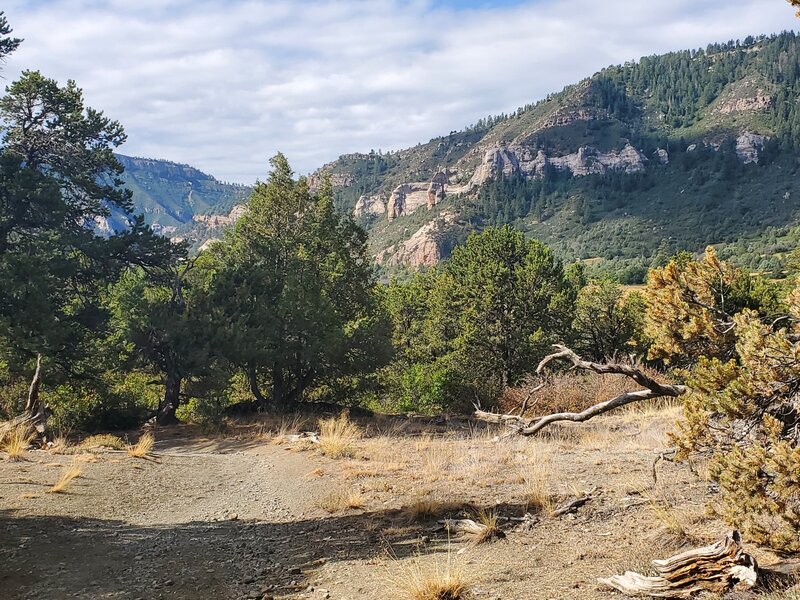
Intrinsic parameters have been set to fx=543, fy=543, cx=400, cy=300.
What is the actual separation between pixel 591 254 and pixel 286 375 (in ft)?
347

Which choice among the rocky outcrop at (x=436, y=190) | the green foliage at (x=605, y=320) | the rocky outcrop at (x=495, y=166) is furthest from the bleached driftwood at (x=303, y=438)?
the rocky outcrop at (x=436, y=190)

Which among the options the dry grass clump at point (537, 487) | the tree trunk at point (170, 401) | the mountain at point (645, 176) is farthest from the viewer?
the mountain at point (645, 176)

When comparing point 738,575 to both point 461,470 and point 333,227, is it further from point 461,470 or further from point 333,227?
point 333,227

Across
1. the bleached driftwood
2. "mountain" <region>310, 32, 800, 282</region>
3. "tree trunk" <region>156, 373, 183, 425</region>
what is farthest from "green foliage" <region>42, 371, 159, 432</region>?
"mountain" <region>310, 32, 800, 282</region>

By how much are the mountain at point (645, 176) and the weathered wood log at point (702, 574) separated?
82353 mm

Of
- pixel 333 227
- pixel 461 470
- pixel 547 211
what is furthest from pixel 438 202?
pixel 461 470

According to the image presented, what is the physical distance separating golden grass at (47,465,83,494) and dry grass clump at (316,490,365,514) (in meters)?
3.79

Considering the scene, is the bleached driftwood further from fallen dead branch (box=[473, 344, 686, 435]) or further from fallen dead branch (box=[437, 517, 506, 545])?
fallen dead branch (box=[473, 344, 686, 435])

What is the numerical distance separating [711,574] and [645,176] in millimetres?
164699

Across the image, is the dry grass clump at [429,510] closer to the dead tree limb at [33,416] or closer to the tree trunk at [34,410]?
the dead tree limb at [33,416]

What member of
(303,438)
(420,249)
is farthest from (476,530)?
(420,249)

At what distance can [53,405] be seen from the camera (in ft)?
56.3

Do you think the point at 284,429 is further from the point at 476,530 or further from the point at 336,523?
the point at 476,530

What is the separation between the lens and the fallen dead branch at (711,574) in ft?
12.1
